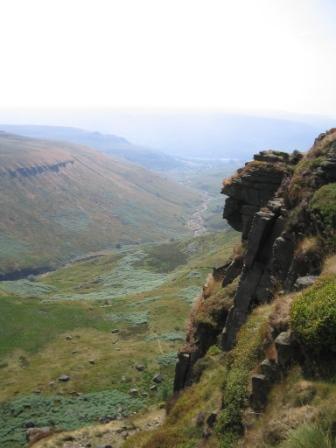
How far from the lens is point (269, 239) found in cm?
3008

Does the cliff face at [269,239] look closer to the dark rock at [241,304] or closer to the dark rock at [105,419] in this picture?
the dark rock at [241,304]

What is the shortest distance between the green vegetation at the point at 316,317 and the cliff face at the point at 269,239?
2.93 meters

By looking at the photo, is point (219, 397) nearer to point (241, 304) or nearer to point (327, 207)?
point (241, 304)

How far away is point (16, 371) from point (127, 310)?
1753 inches

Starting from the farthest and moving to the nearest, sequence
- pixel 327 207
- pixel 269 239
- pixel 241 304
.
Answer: pixel 269 239, pixel 241 304, pixel 327 207

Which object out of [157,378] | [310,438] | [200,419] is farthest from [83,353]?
[310,438]

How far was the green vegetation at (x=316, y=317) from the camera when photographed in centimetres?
1742

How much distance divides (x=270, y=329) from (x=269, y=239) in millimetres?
9814

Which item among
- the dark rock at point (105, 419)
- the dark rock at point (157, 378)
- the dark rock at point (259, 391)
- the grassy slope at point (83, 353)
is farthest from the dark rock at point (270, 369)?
the dark rock at point (157, 378)

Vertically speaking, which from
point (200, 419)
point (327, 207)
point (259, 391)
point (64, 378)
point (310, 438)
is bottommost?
point (64, 378)

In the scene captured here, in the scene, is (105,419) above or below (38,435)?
below

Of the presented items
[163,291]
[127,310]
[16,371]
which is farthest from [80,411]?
[163,291]

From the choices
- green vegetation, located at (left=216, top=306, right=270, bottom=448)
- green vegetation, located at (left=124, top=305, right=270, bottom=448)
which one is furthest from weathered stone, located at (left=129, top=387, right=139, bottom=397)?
green vegetation, located at (left=216, top=306, right=270, bottom=448)

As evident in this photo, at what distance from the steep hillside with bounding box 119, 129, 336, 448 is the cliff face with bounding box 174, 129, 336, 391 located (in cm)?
7
